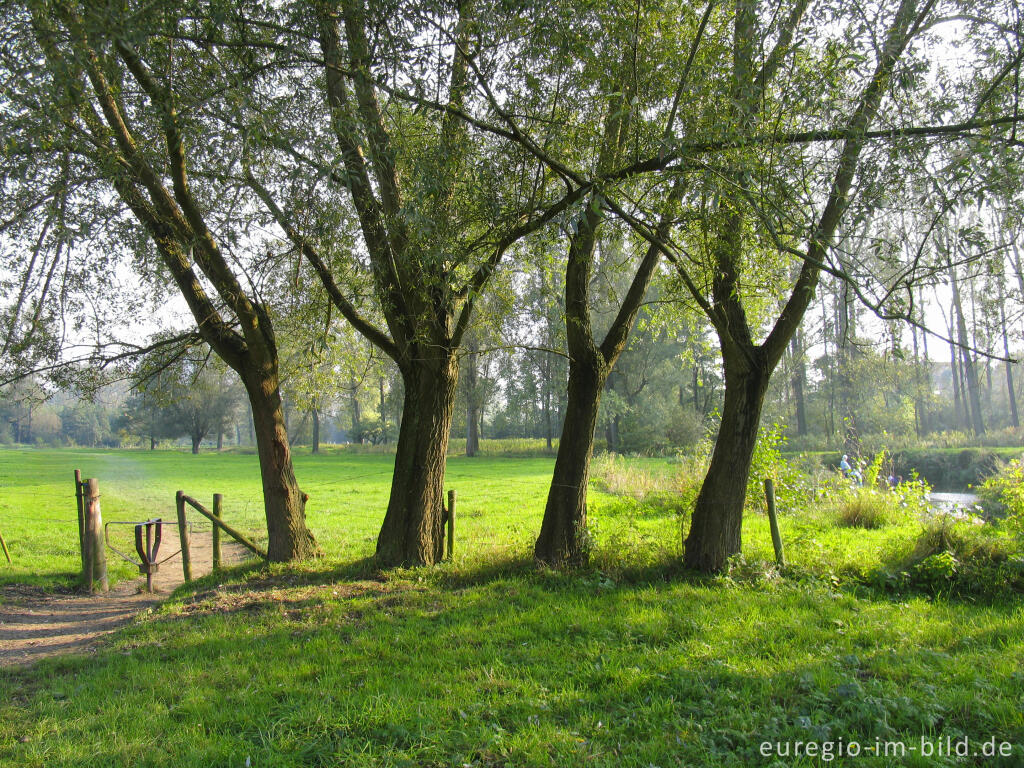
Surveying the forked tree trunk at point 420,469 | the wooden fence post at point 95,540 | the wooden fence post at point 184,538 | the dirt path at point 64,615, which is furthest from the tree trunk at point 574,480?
the wooden fence post at point 95,540

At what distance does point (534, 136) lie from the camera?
22.9 feet

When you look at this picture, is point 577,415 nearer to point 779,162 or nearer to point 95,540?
point 779,162

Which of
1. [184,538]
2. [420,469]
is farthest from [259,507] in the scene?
[420,469]

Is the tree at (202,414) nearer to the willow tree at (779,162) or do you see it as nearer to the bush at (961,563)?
the willow tree at (779,162)

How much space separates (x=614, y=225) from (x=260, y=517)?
47.8ft

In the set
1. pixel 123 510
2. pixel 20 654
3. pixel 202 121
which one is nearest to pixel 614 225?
pixel 202 121

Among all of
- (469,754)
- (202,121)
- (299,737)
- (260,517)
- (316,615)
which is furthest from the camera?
(260,517)

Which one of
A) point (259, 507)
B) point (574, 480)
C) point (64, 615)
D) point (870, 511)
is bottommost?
point (259, 507)

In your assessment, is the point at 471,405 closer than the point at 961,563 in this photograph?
No

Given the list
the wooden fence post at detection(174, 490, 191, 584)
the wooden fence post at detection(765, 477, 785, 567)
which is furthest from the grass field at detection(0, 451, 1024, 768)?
the wooden fence post at detection(174, 490, 191, 584)

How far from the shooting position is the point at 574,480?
848 cm

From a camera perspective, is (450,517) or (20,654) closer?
(20,654)

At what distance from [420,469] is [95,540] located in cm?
547

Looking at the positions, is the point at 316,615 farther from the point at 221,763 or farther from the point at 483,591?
the point at 221,763
